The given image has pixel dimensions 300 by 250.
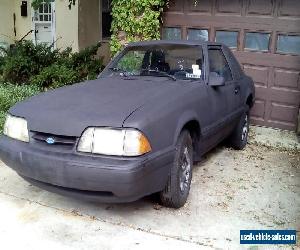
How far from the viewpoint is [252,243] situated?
353 centimetres

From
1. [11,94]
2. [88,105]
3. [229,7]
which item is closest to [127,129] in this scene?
[88,105]

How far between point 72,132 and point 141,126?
60cm

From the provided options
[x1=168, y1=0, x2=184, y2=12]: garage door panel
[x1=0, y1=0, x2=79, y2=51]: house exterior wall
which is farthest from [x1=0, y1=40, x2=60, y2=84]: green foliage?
[x1=0, y1=0, x2=79, y2=51]: house exterior wall

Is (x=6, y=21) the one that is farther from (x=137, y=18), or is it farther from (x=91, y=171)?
(x=91, y=171)

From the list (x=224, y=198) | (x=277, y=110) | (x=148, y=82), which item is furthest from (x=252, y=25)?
(x=224, y=198)

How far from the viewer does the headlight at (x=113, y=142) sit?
11.0ft

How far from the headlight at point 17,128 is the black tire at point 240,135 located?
3288 millimetres

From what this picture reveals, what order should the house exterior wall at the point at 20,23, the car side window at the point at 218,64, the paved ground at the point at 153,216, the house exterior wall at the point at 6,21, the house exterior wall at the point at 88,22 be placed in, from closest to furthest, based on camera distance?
the paved ground at the point at 153,216
the car side window at the point at 218,64
the house exterior wall at the point at 88,22
the house exterior wall at the point at 6,21
the house exterior wall at the point at 20,23

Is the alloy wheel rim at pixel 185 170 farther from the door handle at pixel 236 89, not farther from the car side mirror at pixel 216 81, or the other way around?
the door handle at pixel 236 89

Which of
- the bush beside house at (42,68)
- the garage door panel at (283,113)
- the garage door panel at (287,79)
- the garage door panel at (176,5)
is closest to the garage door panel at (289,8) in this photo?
the garage door panel at (287,79)

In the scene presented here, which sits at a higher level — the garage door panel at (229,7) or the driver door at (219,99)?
the garage door panel at (229,7)

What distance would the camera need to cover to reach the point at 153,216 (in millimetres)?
3941

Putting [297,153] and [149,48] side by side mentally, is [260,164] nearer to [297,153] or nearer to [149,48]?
[297,153]

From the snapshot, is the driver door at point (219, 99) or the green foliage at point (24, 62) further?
the green foliage at point (24, 62)
